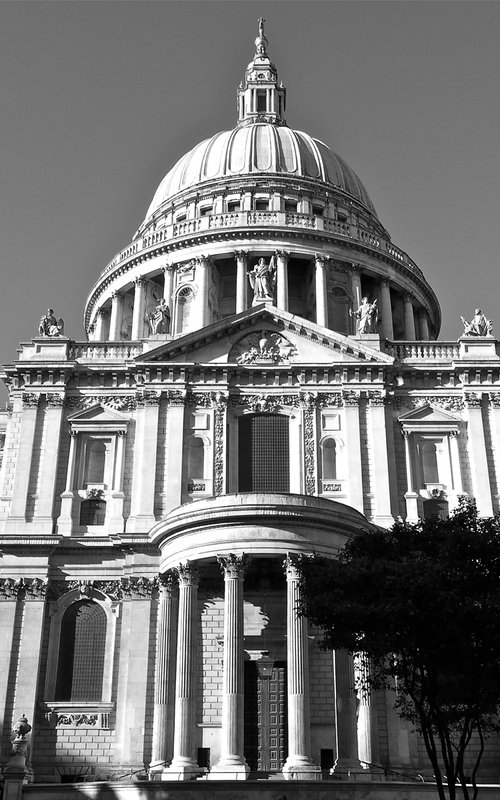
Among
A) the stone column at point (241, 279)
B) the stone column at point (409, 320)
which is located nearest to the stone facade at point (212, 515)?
the stone column at point (241, 279)

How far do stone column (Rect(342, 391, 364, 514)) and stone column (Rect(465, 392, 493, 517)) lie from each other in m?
5.34

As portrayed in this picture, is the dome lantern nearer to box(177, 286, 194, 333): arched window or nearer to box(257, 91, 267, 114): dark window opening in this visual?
box(257, 91, 267, 114): dark window opening

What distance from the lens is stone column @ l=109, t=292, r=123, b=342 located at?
6349 centimetres

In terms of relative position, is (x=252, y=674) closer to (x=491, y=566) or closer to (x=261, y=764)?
(x=261, y=764)

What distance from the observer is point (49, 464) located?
1730 inches

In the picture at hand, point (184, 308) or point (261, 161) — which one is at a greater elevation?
point (261, 161)

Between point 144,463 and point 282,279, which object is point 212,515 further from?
point 282,279

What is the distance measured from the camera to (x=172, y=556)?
38.9 metres

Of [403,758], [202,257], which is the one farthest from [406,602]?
[202,257]

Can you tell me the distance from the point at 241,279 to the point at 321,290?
5089 millimetres

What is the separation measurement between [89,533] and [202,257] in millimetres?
24248

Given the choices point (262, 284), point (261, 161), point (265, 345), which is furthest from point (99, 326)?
point (265, 345)

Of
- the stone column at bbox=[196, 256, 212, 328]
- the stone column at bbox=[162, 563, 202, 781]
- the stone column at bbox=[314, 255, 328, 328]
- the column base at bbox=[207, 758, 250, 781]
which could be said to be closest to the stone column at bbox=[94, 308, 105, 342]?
the stone column at bbox=[196, 256, 212, 328]

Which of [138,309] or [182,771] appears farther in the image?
[138,309]
